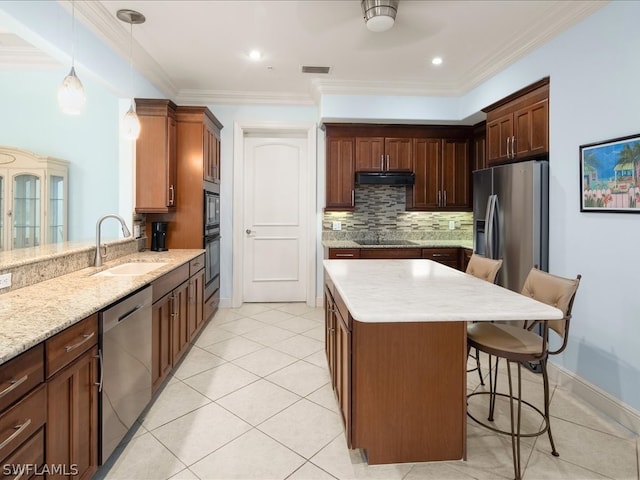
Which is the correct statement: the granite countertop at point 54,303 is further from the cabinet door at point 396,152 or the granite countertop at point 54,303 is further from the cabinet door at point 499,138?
the cabinet door at point 499,138

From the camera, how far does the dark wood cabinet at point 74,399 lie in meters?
1.37

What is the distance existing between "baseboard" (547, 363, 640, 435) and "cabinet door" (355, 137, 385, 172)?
112 inches

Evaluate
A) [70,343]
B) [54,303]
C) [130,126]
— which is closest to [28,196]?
[130,126]

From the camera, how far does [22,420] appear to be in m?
1.21

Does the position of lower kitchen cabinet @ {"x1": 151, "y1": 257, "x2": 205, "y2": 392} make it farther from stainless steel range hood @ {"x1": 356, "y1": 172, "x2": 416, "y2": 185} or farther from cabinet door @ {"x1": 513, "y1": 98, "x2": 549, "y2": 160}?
cabinet door @ {"x1": 513, "y1": 98, "x2": 549, "y2": 160}

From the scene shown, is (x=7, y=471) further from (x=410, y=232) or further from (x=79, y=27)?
(x=410, y=232)

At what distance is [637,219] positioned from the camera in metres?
2.22

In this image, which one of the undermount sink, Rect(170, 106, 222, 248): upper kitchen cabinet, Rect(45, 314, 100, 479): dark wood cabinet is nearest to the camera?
Rect(45, 314, 100, 479): dark wood cabinet

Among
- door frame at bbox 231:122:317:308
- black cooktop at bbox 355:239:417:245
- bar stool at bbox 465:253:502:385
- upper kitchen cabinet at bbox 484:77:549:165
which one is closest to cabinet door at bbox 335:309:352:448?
bar stool at bbox 465:253:502:385

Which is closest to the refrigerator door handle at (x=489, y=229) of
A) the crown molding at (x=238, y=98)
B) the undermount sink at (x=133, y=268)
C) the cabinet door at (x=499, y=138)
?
the cabinet door at (x=499, y=138)

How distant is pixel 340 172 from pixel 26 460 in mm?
3991

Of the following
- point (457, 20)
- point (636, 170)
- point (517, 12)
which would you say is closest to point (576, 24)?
point (517, 12)

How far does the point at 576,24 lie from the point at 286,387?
3431mm

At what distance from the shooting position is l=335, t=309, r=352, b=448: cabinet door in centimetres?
181
